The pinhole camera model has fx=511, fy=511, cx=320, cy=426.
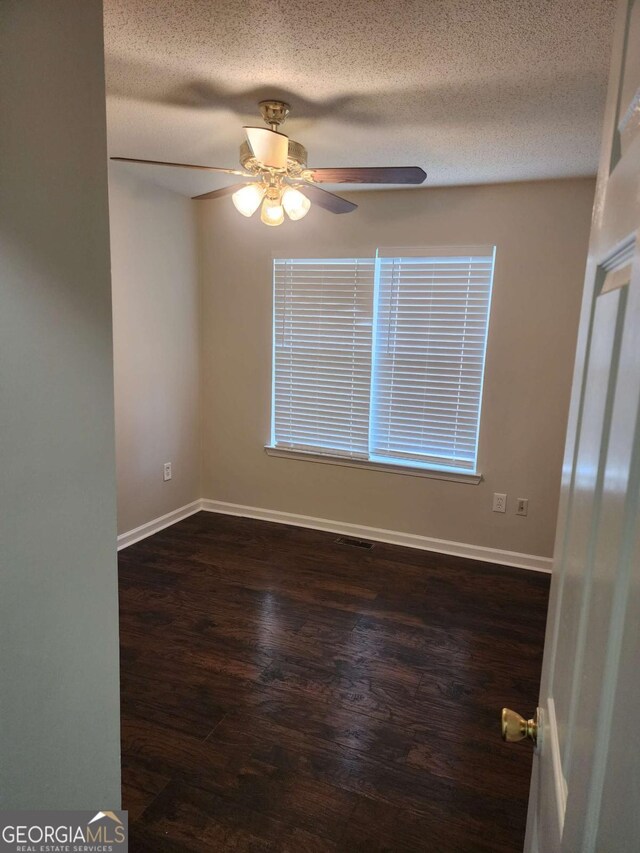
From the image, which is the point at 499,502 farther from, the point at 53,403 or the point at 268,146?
the point at 53,403

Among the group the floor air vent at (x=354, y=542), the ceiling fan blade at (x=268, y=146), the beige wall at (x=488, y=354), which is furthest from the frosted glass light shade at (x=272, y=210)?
the floor air vent at (x=354, y=542)

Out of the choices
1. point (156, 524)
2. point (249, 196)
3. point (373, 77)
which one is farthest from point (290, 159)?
point (156, 524)

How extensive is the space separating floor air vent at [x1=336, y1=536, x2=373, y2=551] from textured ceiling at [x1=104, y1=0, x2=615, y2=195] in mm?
2503

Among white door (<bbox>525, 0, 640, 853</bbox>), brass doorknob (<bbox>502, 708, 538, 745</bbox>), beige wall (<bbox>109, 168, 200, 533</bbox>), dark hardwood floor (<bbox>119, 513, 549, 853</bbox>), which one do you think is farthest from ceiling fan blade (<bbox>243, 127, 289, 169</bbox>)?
dark hardwood floor (<bbox>119, 513, 549, 853</bbox>)

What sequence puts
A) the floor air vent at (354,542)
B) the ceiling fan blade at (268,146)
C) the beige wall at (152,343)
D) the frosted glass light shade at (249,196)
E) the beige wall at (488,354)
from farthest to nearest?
the floor air vent at (354,542) < the beige wall at (152,343) < the beige wall at (488,354) < the frosted glass light shade at (249,196) < the ceiling fan blade at (268,146)

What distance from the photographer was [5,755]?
3.21 ft

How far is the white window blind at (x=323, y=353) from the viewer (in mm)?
3656

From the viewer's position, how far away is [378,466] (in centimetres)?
377

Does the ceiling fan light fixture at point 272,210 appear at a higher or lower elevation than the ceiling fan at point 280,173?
lower

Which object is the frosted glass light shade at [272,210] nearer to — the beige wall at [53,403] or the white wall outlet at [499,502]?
the beige wall at [53,403]

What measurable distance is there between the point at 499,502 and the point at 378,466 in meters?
0.87

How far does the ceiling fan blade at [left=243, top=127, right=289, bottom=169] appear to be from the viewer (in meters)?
1.88

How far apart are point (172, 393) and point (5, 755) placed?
3.09 m

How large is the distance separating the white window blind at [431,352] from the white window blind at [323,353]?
0.36ft
